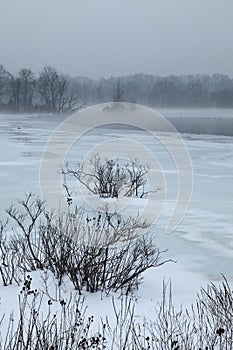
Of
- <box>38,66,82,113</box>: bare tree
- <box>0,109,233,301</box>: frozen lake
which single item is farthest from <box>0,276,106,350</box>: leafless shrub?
<box>38,66,82,113</box>: bare tree

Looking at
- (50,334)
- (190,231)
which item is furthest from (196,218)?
(50,334)

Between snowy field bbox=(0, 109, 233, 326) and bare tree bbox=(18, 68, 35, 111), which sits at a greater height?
bare tree bbox=(18, 68, 35, 111)

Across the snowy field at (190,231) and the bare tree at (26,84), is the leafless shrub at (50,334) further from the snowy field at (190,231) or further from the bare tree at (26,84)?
the bare tree at (26,84)

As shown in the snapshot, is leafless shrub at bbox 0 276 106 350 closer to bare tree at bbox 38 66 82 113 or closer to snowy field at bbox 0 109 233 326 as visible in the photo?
snowy field at bbox 0 109 233 326

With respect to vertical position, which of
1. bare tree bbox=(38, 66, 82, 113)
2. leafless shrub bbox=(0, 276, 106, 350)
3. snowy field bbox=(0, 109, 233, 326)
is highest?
bare tree bbox=(38, 66, 82, 113)

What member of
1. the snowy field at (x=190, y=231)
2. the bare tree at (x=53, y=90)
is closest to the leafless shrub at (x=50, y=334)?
the snowy field at (x=190, y=231)

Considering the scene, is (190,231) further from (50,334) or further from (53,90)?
(53,90)

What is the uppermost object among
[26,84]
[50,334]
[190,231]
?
[26,84]

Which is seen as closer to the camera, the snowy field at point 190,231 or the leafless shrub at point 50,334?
the leafless shrub at point 50,334

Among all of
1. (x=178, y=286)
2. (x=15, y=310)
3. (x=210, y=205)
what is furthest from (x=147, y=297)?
(x=210, y=205)

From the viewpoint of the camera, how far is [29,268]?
680 centimetres

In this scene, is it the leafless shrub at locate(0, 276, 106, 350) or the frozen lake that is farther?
the frozen lake

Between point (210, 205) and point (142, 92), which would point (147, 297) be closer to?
point (210, 205)

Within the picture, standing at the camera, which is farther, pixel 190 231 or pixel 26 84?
pixel 26 84
